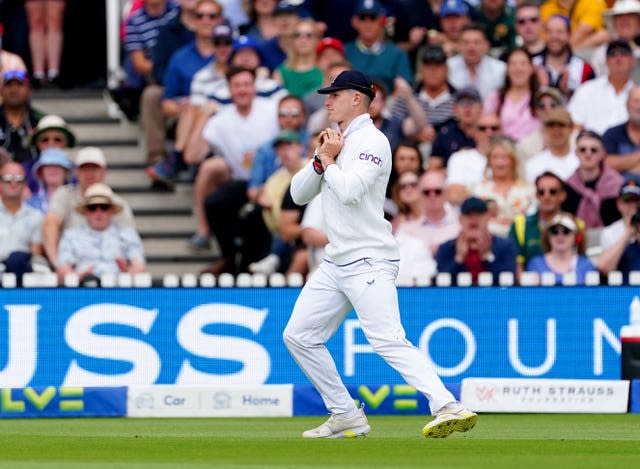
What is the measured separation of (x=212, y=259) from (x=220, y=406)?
3.80m

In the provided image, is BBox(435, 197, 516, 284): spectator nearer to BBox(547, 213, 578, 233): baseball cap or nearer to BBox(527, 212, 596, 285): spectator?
BBox(527, 212, 596, 285): spectator

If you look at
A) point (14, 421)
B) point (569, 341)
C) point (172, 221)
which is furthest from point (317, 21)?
→ point (14, 421)

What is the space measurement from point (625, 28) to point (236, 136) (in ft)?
12.4

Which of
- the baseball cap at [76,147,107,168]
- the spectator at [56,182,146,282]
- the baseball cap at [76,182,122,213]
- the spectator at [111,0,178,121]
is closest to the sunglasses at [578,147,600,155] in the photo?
the spectator at [56,182,146,282]

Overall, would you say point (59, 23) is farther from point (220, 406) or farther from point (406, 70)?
point (220, 406)

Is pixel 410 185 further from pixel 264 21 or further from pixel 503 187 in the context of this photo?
pixel 264 21

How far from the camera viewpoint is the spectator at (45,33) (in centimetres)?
1781

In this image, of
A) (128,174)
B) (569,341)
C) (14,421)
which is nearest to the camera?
(14,421)

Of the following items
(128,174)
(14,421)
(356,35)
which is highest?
(356,35)

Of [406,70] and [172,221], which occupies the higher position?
[406,70]

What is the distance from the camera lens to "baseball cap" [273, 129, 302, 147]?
582 inches

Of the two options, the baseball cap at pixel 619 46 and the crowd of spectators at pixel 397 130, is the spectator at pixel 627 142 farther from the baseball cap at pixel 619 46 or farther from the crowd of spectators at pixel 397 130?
the baseball cap at pixel 619 46

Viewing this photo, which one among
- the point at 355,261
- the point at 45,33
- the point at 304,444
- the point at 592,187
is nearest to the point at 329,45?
the point at 592,187

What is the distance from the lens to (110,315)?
1301 cm
